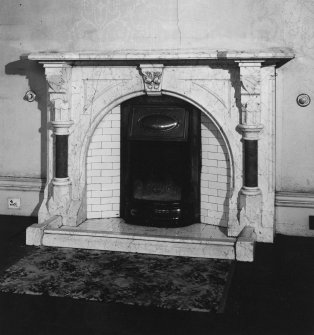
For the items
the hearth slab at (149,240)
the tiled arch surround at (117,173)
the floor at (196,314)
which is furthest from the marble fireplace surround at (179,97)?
the floor at (196,314)

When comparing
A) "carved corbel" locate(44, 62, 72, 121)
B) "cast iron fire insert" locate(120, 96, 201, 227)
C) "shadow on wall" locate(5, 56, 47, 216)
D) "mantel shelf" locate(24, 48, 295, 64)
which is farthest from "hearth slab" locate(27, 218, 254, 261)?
"mantel shelf" locate(24, 48, 295, 64)

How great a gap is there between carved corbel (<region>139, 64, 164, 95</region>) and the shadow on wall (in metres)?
1.18

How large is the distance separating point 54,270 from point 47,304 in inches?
25.7

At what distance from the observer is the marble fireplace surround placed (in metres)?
4.32

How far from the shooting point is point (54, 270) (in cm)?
387

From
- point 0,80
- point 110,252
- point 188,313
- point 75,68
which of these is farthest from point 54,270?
point 0,80

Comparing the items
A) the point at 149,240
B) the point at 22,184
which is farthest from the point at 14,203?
the point at 149,240

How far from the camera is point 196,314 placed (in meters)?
3.10

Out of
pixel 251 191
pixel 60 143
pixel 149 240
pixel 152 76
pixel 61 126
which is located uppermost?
pixel 152 76

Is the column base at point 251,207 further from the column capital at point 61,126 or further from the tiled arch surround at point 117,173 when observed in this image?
the column capital at point 61,126

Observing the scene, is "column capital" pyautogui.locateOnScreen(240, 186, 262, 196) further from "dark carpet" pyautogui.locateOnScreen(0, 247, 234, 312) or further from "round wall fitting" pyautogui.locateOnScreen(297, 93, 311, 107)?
"round wall fitting" pyautogui.locateOnScreen(297, 93, 311, 107)

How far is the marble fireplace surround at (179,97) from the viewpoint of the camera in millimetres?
4324

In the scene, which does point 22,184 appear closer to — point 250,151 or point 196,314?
point 250,151

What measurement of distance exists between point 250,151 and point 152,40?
4.74 feet
